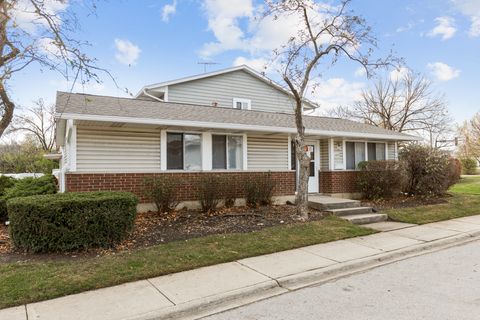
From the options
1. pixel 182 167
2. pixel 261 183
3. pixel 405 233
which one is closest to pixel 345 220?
pixel 405 233

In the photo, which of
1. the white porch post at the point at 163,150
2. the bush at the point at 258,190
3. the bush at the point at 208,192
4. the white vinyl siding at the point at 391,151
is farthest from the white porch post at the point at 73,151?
the white vinyl siding at the point at 391,151

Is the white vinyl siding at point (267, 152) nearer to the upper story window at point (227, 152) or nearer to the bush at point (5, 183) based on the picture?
the upper story window at point (227, 152)

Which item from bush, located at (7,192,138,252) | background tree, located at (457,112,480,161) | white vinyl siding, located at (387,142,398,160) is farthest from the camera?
background tree, located at (457,112,480,161)

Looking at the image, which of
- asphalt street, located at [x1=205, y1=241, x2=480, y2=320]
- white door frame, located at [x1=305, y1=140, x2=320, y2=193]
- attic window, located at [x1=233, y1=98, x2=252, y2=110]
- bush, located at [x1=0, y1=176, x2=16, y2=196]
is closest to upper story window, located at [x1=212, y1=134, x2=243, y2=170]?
white door frame, located at [x1=305, y1=140, x2=320, y2=193]

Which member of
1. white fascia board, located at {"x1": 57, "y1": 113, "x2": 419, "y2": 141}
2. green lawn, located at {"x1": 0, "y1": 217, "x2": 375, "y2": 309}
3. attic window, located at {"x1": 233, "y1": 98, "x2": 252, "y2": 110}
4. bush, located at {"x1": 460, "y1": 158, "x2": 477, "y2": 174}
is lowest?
green lawn, located at {"x1": 0, "y1": 217, "x2": 375, "y2": 309}

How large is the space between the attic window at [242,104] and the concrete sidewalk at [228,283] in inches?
412

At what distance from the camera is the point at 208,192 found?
928cm

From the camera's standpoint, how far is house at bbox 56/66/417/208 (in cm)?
874

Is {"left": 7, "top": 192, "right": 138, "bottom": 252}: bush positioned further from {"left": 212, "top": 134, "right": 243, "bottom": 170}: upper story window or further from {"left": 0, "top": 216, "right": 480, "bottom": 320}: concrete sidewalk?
{"left": 212, "top": 134, "right": 243, "bottom": 170}: upper story window

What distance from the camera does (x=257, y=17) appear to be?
8938mm

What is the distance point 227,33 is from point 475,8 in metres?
9.83

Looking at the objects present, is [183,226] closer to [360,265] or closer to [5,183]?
[360,265]

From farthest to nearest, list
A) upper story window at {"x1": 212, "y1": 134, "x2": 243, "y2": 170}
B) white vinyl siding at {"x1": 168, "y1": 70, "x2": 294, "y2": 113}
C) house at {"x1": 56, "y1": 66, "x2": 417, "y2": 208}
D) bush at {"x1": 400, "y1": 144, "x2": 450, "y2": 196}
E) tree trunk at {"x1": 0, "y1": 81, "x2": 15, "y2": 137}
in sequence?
white vinyl siding at {"x1": 168, "y1": 70, "x2": 294, "y2": 113}
bush at {"x1": 400, "y1": 144, "x2": 450, "y2": 196}
upper story window at {"x1": 212, "y1": 134, "x2": 243, "y2": 170}
tree trunk at {"x1": 0, "y1": 81, "x2": 15, "y2": 137}
house at {"x1": 56, "y1": 66, "x2": 417, "y2": 208}

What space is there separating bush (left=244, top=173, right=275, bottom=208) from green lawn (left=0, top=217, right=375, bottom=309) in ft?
9.63
